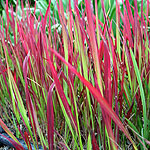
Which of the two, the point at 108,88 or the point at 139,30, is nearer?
the point at 108,88

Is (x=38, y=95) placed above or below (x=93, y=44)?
below

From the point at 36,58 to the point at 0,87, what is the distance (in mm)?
378

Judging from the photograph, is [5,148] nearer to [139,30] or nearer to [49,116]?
[49,116]

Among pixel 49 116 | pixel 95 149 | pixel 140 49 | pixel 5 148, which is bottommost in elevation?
pixel 5 148

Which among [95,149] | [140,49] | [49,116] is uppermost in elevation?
[140,49]

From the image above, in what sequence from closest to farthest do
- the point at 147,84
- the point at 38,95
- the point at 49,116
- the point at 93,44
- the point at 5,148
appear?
the point at 93,44, the point at 49,116, the point at 147,84, the point at 38,95, the point at 5,148

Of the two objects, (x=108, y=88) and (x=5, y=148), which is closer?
(x=108, y=88)

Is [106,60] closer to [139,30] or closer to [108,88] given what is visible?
A: [108,88]

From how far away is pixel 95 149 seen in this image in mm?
518

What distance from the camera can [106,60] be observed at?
17.0 inches

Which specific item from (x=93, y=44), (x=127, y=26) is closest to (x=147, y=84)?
(x=127, y=26)

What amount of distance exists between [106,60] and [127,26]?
328mm

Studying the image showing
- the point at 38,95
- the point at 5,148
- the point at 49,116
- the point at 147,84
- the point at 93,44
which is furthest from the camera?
the point at 5,148

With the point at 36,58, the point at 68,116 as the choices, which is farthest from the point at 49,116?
the point at 36,58
